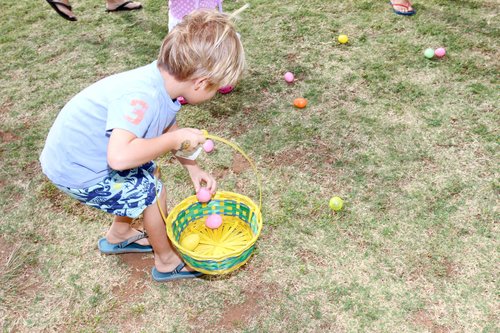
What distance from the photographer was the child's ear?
1691mm

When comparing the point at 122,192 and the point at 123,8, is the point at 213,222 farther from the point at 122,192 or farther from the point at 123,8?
the point at 123,8

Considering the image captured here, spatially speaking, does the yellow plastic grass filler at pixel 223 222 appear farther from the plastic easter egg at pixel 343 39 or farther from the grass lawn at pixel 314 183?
the plastic easter egg at pixel 343 39

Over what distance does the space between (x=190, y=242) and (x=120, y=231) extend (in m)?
0.35

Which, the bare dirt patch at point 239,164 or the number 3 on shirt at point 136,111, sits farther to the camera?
the bare dirt patch at point 239,164

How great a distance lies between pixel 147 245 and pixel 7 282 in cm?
65

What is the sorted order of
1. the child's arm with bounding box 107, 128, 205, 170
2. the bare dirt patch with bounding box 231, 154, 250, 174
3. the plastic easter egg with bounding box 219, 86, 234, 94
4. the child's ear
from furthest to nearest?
the plastic easter egg with bounding box 219, 86, 234, 94, the bare dirt patch with bounding box 231, 154, 250, 174, the child's ear, the child's arm with bounding box 107, 128, 205, 170

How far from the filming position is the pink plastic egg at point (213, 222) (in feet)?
7.41

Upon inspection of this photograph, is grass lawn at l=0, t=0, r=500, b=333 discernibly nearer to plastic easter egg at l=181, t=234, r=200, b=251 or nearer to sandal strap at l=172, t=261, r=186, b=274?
sandal strap at l=172, t=261, r=186, b=274

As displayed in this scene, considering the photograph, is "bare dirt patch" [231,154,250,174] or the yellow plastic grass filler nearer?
the yellow plastic grass filler

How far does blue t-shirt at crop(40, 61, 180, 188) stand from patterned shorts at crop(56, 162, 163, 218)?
4 centimetres

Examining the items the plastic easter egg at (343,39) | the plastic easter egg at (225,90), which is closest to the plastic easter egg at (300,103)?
the plastic easter egg at (225,90)

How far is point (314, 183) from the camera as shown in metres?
2.60

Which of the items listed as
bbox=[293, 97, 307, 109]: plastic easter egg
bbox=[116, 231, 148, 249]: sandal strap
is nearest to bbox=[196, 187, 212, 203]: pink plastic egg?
bbox=[116, 231, 148, 249]: sandal strap

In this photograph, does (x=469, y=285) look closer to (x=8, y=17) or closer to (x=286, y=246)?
(x=286, y=246)
